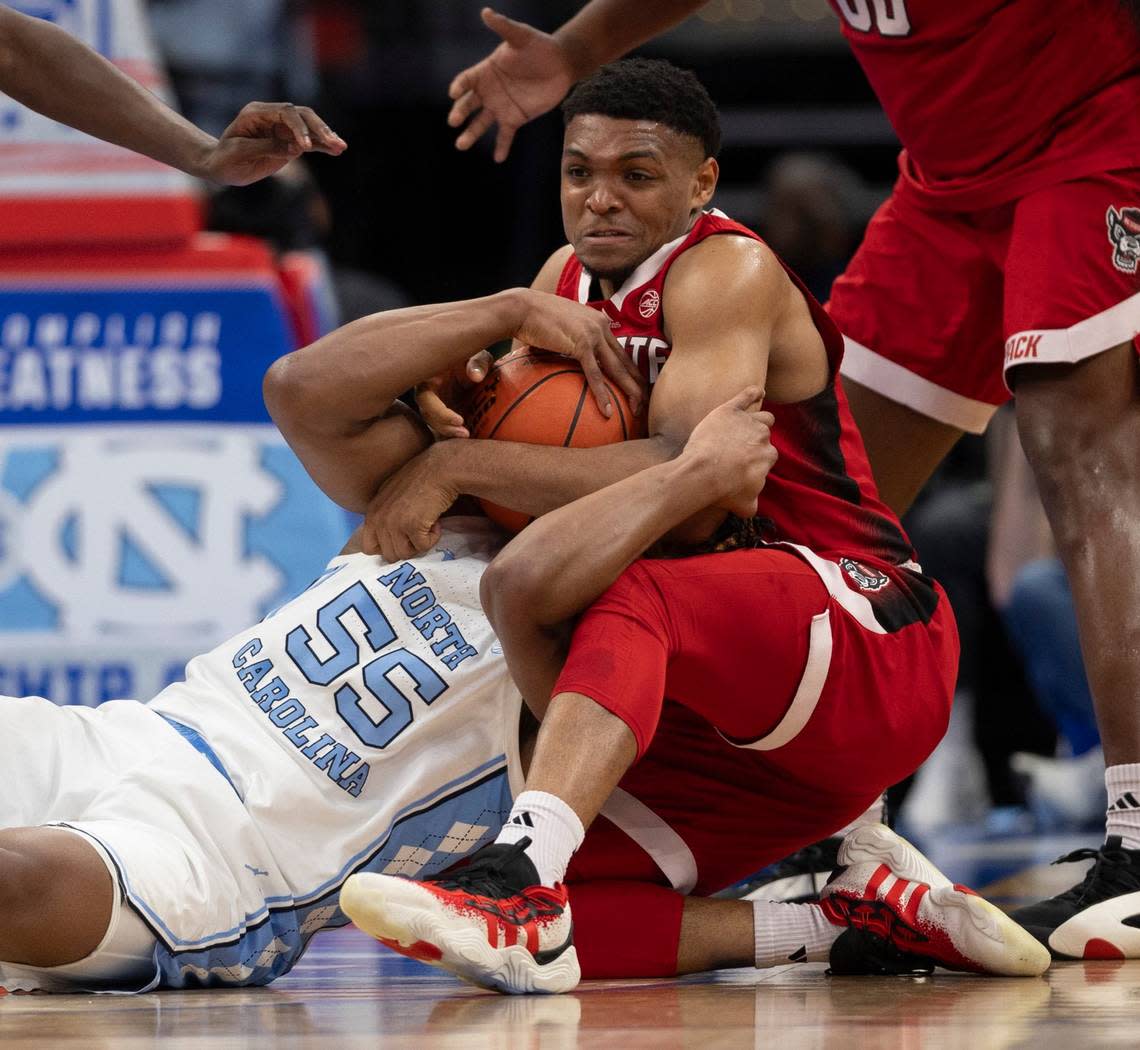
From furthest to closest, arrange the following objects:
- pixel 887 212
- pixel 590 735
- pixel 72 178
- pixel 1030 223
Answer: pixel 72 178
pixel 887 212
pixel 1030 223
pixel 590 735

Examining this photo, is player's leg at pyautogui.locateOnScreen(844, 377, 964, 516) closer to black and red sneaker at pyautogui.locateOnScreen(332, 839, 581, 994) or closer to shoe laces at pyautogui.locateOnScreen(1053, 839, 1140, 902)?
shoe laces at pyautogui.locateOnScreen(1053, 839, 1140, 902)

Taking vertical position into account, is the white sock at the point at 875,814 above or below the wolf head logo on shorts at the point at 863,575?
below

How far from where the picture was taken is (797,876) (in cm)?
345

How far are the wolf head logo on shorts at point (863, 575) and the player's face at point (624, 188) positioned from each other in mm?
607

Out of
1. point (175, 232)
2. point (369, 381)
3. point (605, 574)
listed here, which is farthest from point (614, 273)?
point (175, 232)

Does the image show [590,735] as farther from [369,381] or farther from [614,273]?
A: [614,273]

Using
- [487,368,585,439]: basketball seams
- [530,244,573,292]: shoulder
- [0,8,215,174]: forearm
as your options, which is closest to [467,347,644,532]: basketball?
[487,368,585,439]: basketball seams

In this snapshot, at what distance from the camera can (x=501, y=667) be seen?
2.76m

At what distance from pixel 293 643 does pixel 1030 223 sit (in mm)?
1487

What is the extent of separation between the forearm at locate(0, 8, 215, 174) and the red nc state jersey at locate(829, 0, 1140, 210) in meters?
1.30

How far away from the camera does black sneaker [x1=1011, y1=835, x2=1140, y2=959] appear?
2863 millimetres

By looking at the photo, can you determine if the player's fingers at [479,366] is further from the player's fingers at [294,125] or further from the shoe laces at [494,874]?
the shoe laces at [494,874]

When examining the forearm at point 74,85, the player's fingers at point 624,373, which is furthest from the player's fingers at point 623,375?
the forearm at point 74,85

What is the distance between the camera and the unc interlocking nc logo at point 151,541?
534 centimetres
